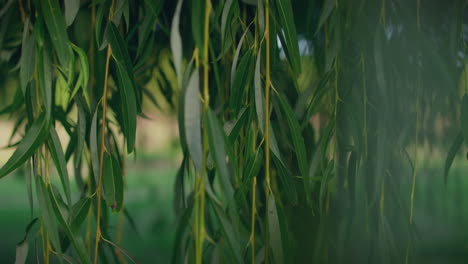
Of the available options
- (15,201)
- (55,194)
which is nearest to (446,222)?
(55,194)

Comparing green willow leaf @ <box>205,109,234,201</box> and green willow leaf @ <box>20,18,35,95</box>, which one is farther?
green willow leaf @ <box>20,18,35,95</box>

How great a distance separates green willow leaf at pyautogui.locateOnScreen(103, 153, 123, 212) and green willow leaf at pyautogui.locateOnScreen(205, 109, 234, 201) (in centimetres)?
18

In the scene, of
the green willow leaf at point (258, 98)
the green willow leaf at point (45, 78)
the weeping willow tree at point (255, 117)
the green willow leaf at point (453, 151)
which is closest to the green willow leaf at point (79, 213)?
the weeping willow tree at point (255, 117)

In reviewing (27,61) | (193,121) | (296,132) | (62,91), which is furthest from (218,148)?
(62,91)

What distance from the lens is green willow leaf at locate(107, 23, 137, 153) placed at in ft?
1.57

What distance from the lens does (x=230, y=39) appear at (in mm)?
533

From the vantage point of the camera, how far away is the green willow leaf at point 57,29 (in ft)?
1.55

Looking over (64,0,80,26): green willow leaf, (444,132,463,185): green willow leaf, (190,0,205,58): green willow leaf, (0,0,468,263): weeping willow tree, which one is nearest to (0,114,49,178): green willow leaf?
(0,0,468,263): weeping willow tree

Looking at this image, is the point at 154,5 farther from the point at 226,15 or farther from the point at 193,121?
the point at 193,121

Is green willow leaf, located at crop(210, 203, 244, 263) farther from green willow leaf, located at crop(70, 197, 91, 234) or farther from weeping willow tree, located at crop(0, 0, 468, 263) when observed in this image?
green willow leaf, located at crop(70, 197, 91, 234)

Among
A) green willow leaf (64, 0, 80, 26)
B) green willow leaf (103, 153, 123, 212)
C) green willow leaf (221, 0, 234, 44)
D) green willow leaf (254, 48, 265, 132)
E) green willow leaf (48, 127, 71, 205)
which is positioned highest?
green willow leaf (64, 0, 80, 26)

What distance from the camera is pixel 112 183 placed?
499 mm

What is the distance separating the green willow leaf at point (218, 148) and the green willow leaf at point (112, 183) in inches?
7.1

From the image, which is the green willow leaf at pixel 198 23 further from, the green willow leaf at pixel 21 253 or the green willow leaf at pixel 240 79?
the green willow leaf at pixel 21 253
